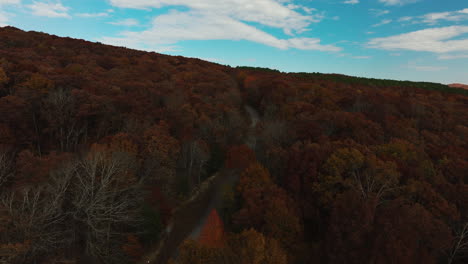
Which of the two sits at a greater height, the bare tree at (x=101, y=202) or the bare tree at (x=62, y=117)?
the bare tree at (x=62, y=117)

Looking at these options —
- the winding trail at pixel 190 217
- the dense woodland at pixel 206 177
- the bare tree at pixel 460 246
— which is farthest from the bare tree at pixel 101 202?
the bare tree at pixel 460 246

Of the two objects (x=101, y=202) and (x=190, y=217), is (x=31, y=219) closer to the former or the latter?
(x=101, y=202)

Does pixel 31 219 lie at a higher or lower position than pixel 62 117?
lower

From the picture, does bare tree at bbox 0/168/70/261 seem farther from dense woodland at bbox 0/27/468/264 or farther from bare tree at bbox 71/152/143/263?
bare tree at bbox 71/152/143/263

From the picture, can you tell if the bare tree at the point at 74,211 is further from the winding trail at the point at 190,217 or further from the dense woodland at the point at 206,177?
the winding trail at the point at 190,217

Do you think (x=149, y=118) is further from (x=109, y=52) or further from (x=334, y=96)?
Answer: (x=109, y=52)

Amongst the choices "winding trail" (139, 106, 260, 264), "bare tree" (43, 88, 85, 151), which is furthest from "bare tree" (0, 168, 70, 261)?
"bare tree" (43, 88, 85, 151)

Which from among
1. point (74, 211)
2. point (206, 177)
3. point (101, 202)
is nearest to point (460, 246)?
point (101, 202)
